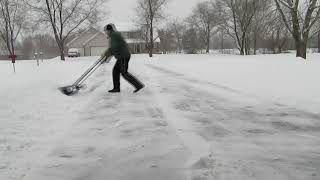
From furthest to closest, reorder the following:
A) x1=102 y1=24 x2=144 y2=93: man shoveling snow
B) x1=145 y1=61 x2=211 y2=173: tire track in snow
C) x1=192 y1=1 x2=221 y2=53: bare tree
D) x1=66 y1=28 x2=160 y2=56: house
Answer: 1. x1=192 y1=1 x2=221 y2=53: bare tree
2. x1=66 y1=28 x2=160 y2=56: house
3. x1=102 y1=24 x2=144 y2=93: man shoveling snow
4. x1=145 y1=61 x2=211 y2=173: tire track in snow

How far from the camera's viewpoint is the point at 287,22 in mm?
31656

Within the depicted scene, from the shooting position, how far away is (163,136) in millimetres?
5672

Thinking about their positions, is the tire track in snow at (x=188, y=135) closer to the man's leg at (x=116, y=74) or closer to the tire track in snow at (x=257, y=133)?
the tire track in snow at (x=257, y=133)

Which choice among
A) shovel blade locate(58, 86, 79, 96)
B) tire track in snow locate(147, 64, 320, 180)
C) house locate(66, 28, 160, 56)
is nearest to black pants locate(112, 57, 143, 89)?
shovel blade locate(58, 86, 79, 96)

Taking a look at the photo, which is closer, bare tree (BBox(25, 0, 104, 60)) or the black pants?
the black pants

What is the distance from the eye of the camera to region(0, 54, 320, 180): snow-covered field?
429 centimetres

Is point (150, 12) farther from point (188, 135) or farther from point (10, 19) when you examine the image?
point (188, 135)

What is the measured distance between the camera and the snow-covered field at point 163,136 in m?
4.29

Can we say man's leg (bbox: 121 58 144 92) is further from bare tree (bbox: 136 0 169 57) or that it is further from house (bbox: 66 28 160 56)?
house (bbox: 66 28 160 56)

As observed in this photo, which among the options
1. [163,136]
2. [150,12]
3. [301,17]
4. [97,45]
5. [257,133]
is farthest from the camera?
[97,45]

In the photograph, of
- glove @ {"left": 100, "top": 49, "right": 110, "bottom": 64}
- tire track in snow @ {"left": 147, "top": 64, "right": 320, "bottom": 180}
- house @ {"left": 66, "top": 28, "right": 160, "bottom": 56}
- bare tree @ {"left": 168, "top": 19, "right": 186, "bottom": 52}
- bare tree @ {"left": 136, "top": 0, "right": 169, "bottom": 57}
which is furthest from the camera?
bare tree @ {"left": 168, "top": 19, "right": 186, "bottom": 52}

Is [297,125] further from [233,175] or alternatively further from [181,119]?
[233,175]

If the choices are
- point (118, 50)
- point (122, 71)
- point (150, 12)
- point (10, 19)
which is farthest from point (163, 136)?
point (10, 19)

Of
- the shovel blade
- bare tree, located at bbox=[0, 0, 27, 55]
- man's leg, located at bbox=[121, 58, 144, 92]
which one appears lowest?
the shovel blade
